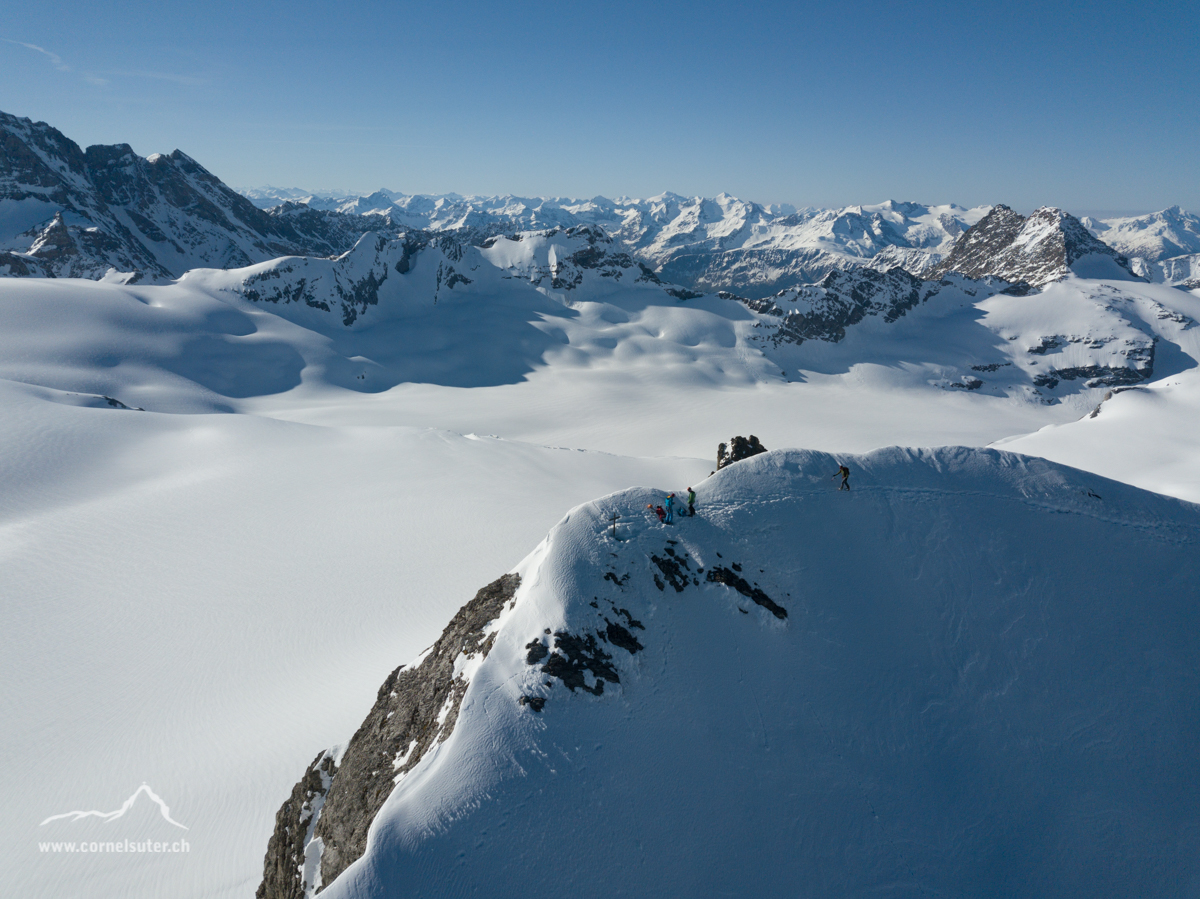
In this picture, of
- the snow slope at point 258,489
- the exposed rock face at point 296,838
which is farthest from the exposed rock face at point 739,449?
the exposed rock face at point 296,838

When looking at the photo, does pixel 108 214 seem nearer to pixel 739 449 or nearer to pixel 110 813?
pixel 110 813

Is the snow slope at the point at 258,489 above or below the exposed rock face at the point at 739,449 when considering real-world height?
below

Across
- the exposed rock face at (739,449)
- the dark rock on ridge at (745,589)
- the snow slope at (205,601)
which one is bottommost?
the snow slope at (205,601)

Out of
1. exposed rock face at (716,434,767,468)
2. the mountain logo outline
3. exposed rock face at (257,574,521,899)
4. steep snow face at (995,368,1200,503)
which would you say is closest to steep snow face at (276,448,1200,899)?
exposed rock face at (257,574,521,899)

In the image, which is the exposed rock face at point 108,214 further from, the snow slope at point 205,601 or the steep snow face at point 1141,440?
the steep snow face at point 1141,440

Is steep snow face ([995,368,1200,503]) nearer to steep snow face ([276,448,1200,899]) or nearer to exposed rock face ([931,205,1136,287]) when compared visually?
steep snow face ([276,448,1200,899])

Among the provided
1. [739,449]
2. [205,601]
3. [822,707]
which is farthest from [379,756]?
[205,601]

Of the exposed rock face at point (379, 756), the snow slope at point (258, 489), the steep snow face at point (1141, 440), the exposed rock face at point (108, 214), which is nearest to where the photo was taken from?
the exposed rock face at point (379, 756)

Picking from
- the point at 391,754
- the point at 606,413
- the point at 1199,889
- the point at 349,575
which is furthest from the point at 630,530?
the point at 606,413
